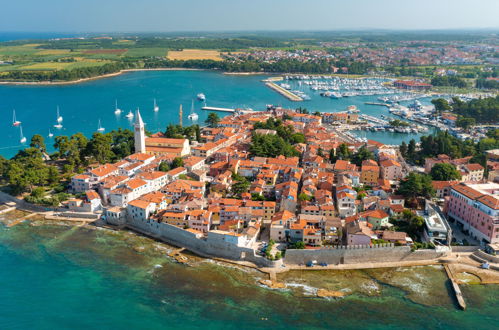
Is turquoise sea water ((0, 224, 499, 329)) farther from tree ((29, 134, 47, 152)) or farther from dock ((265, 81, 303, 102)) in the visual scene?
dock ((265, 81, 303, 102))

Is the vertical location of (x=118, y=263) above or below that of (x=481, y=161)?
below

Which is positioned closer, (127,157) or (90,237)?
(90,237)

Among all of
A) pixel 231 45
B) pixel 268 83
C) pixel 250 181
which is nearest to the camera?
pixel 250 181

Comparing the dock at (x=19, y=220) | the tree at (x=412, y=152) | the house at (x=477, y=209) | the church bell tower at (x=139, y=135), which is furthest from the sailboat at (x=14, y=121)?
the house at (x=477, y=209)

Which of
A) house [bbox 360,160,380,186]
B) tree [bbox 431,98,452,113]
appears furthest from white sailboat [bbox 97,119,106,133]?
tree [bbox 431,98,452,113]

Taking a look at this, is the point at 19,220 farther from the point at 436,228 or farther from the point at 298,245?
the point at 436,228

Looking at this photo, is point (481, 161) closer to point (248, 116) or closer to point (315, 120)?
point (315, 120)

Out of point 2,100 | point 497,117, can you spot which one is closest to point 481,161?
point 497,117
